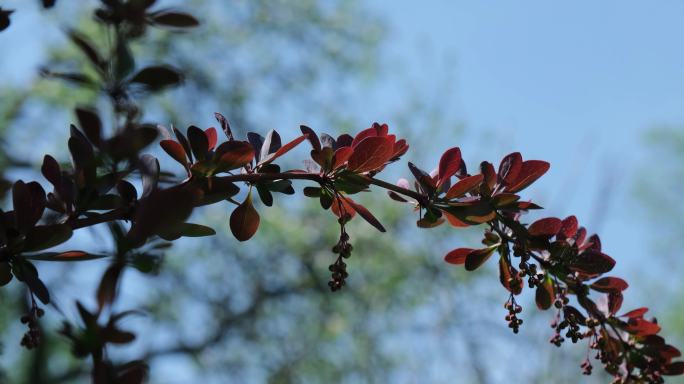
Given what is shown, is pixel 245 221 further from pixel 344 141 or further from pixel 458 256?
pixel 458 256

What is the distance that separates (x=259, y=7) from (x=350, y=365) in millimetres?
3233

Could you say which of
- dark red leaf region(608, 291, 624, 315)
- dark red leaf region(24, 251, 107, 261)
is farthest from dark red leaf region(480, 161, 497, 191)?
dark red leaf region(24, 251, 107, 261)

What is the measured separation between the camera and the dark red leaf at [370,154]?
63 centimetres

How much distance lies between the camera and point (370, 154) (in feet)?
2.09

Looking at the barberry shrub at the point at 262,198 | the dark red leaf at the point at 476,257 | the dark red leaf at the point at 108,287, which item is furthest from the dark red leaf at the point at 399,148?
the dark red leaf at the point at 108,287

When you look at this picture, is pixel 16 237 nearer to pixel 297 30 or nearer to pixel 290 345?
pixel 290 345

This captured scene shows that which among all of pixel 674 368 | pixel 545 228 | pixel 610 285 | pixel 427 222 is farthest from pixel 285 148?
pixel 674 368

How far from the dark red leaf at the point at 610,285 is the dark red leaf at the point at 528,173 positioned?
5.9 inches

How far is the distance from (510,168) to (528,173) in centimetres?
2

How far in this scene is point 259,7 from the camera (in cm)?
682

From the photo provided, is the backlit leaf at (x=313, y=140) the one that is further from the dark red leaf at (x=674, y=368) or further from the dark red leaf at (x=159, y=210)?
the dark red leaf at (x=674, y=368)

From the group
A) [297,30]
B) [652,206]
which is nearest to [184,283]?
[297,30]

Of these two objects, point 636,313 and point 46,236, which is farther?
point 636,313

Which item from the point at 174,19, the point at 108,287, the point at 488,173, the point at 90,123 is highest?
the point at 174,19
